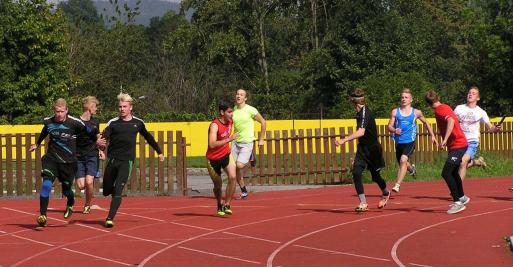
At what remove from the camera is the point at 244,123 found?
16.6 meters

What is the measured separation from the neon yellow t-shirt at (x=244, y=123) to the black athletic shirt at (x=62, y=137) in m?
3.29

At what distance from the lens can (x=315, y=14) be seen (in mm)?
64125

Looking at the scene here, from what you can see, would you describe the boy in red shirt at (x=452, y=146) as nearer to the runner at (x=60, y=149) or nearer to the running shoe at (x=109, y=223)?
the running shoe at (x=109, y=223)

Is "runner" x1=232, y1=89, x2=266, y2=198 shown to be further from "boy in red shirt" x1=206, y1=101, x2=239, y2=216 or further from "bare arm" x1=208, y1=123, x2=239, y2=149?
"bare arm" x1=208, y1=123, x2=239, y2=149

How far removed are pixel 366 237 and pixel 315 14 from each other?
52.5m

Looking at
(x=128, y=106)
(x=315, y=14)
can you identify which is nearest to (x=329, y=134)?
(x=128, y=106)

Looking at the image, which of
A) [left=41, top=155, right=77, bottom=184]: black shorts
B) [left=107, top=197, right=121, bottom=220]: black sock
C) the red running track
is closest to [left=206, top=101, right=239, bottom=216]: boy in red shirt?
the red running track

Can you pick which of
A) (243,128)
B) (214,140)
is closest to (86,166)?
(214,140)

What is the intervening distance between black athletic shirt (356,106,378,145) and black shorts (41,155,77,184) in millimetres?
4118

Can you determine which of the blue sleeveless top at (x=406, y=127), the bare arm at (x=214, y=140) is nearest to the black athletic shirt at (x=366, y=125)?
the bare arm at (x=214, y=140)

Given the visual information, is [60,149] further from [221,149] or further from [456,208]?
[456,208]

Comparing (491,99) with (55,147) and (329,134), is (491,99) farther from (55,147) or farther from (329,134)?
(55,147)

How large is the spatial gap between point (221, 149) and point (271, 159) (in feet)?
29.7

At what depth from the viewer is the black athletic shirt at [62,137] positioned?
45.5 feet
